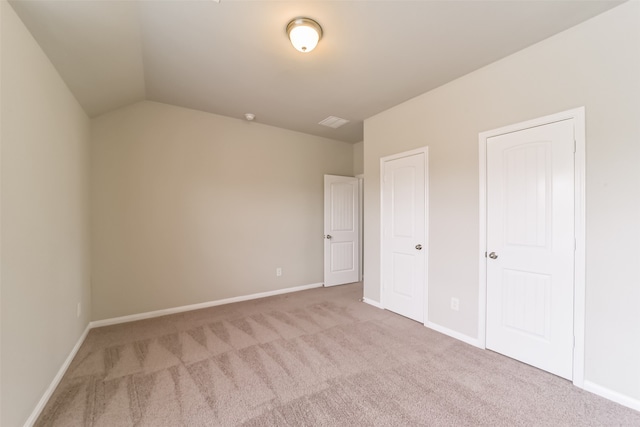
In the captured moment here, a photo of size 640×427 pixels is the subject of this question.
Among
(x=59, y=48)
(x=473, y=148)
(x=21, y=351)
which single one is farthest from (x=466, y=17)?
(x=21, y=351)

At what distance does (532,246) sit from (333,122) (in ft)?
9.72

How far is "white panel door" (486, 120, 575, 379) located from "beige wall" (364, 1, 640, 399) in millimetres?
127

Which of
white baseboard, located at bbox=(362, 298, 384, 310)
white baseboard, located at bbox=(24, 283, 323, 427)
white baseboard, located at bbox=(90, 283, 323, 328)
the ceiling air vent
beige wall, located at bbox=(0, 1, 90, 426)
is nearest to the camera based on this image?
beige wall, located at bbox=(0, 1, 90, 426)

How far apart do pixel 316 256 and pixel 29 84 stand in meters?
3.89

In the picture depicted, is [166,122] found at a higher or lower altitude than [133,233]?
higher

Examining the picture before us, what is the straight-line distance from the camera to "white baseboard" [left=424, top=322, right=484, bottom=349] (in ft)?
8.56

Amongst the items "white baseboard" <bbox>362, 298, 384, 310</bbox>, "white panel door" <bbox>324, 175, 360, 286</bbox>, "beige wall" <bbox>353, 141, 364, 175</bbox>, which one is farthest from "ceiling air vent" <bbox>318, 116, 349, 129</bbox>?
"white baseboard" <bbox>362, 298, 384, 310</bbox>

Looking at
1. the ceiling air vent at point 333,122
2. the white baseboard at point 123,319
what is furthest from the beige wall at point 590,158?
the white baseboard at point 123,319

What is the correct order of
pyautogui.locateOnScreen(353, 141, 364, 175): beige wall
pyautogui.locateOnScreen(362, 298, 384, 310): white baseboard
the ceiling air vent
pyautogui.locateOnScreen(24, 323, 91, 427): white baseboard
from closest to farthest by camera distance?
pyautogui.locateOnScreen(24, 323, 91, 427): white baseboard → pyautogui.locateOnScreen(362, 298, 384, 310): white baseboard → the ceiling air vent → pyautogui.locateOnScreen(353, 141, 364, 175): beige wall

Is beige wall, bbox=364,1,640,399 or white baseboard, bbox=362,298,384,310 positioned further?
white baseboard, bbox=362,298,384,310

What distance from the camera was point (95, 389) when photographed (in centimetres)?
196

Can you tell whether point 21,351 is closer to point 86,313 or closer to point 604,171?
point 86,313

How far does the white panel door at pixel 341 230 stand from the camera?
15.5ft

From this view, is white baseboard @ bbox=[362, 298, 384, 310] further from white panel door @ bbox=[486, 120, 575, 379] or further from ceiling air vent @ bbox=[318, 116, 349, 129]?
ceiling air vent @ bbox=[318, 116, 349, 129]
